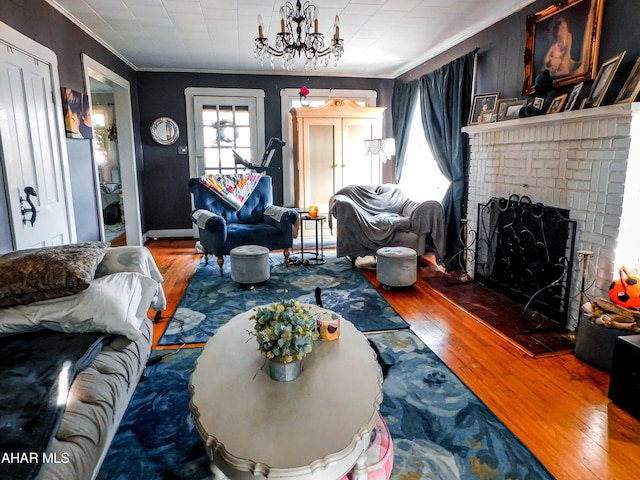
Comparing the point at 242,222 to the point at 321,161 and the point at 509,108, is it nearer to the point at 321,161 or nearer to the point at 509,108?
the point at 321,161

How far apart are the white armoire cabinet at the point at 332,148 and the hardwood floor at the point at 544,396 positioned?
110 inches

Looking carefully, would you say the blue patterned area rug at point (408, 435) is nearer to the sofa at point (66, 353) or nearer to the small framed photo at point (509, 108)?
the sofa at point (66, 353)

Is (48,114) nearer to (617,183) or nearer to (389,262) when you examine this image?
(389,262)

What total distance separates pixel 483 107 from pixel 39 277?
3.65 meters

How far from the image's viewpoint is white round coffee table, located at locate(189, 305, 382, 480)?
1113 mm

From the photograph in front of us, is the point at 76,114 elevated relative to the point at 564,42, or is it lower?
lower

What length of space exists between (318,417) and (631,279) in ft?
6.69

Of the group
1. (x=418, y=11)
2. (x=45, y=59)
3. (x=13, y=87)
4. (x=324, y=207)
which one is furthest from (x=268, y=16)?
(x=324, y=207)

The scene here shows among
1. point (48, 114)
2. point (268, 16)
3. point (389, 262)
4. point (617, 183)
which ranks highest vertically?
point (268, 16)

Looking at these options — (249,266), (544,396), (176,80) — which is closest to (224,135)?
(176,80)

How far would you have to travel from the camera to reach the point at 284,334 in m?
1.42

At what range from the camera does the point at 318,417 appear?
4.13 ft

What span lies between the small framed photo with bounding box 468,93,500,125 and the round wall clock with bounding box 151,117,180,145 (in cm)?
396

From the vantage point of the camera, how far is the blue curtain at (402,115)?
211 inches
